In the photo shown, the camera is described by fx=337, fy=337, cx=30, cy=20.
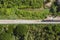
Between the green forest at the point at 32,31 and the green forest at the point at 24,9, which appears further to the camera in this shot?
the green forest at the point at 24,9

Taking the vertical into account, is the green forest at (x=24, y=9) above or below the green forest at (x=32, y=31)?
above

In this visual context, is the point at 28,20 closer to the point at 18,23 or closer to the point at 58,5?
the point at 18,23

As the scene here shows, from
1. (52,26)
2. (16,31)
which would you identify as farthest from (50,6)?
(16,31)

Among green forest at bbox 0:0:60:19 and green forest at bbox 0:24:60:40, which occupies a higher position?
green forest at bbox 0:0:60:19

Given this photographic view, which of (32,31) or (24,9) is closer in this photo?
(32,31)
